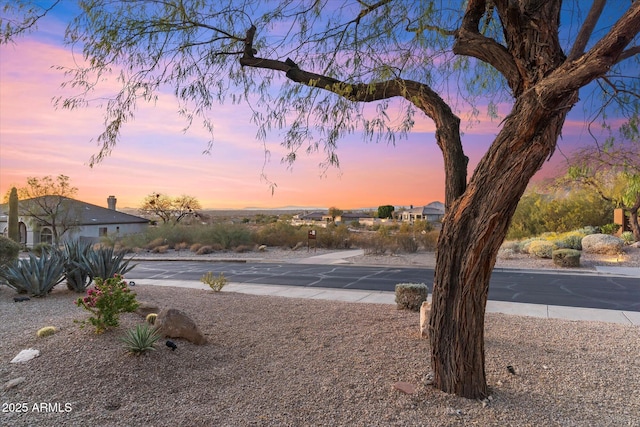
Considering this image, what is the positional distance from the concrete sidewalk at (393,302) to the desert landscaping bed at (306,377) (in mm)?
1525

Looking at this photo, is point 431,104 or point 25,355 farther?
point 25,355

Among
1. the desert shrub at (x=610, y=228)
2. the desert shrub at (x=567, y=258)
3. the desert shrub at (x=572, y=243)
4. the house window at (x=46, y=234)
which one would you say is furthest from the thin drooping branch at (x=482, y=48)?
the house window at (x=46, y=234)

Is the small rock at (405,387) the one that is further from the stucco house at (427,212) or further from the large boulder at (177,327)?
the stucco house at (427,212)

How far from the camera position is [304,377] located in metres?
5.23

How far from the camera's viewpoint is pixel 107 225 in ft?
152

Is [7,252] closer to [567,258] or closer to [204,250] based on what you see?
[204,250]

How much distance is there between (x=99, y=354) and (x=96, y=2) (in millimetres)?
4868

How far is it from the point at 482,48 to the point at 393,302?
7.17m

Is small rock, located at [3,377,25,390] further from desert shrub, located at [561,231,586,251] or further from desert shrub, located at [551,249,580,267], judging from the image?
desert shrub, located at [561,231,586,251]

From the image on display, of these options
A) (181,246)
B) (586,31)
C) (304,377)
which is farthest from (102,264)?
(181,246)

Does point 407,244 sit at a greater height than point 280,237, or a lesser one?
lesser

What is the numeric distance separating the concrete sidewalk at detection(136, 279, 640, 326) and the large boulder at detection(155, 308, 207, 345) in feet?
18.3

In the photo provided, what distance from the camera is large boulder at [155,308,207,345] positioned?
6203 millimetres

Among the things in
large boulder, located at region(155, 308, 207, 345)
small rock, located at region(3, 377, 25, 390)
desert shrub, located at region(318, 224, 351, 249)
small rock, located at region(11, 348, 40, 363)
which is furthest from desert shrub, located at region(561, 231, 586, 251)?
small rock, located at region(3, 377, 25, 390)
